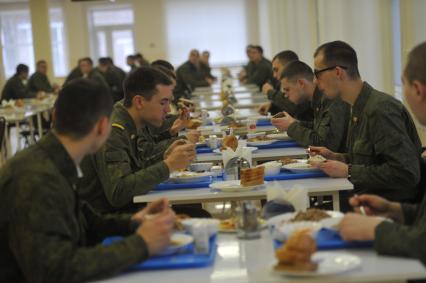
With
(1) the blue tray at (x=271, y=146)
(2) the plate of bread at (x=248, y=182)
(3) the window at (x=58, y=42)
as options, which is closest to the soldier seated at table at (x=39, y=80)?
(3) the window at (x=58, y=42)

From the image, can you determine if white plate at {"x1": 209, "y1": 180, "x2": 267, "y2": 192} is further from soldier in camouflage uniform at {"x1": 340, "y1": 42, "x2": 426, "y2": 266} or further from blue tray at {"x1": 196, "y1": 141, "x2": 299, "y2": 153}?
blue tray at {"x1": 196, "y1": 141, "x2": 299, "y2": 153}

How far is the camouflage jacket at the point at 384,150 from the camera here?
3.21 metres

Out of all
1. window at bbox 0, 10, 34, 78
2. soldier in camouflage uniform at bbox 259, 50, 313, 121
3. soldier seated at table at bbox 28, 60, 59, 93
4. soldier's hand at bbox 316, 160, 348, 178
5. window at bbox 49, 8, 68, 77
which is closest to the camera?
soldier's hand at bbox 316, 160, 348, 178

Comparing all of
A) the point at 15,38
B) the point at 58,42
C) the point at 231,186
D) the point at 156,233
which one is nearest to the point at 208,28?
the point at 58,42

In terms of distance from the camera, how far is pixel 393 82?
654 centimetres

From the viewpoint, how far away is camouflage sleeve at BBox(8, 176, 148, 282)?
1.87 metres

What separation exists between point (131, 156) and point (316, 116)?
174 centimetres

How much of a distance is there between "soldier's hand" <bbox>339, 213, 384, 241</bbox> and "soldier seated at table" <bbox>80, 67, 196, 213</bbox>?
4.39 ft

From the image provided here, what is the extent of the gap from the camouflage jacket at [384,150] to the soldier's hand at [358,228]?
3.86 ft

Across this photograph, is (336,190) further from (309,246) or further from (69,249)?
(69,249)

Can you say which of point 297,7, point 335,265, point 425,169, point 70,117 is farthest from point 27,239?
point 297,7

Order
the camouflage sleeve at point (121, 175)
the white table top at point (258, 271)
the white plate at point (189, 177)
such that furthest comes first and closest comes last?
the white plate at point (189, 177) < the camouflage sleeve at point (121, 175) < the white table top at point (258, 271)

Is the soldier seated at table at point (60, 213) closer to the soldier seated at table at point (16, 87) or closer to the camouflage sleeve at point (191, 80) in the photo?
the camouflage sleeve at point (191, 80)

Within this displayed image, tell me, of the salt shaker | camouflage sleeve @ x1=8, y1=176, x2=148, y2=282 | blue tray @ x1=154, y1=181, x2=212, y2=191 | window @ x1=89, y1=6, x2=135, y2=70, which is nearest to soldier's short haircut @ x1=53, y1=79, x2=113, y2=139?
camouflage sleeve @ x1=8, y1=176, x2=148, y2=282
